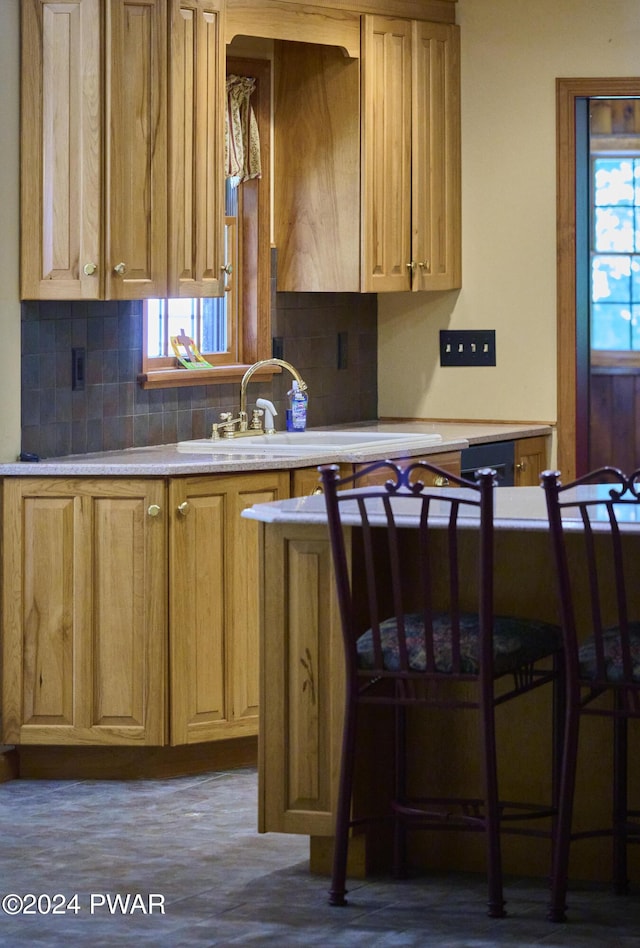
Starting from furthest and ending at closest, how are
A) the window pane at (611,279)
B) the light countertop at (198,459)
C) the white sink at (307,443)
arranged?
the window pane at (611,279) → the white sink at (307,443) → the light countertop at (198,459)

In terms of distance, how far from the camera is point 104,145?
4.71 metres

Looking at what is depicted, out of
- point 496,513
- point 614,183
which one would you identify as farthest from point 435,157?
point 496,513

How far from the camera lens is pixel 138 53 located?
15.6 feet

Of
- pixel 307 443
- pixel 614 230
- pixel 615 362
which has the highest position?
pixel 614 230

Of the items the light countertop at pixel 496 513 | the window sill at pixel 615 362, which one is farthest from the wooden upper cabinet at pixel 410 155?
the light countertop at pixel 496 513

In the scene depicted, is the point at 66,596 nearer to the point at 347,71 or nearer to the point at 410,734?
the point at 410,734

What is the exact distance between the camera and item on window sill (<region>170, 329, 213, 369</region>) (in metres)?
5.54

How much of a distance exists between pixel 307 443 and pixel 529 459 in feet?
3.11

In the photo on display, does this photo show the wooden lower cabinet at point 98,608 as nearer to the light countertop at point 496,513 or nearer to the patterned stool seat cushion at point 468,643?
the light countertop at point 496,513

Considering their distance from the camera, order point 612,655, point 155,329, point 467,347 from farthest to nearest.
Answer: point 467,347, point 155,329, point 612,655

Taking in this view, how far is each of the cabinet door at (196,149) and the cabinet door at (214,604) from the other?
64 cm

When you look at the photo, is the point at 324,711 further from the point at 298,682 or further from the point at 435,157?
the point at 435,157

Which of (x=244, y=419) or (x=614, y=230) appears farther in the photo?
(x=614, y=230)

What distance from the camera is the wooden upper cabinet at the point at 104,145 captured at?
4664mm
